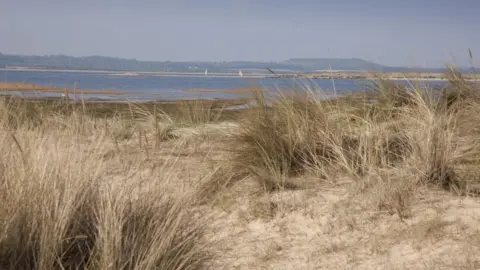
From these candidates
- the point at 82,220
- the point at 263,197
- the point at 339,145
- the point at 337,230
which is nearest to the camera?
the point at 82,220

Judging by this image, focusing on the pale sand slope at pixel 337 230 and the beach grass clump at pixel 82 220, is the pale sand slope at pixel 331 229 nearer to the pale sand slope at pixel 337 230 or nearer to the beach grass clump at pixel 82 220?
the pale sand slope at pixel 337 230

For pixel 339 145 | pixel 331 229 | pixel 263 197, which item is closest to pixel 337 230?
pixel 331 229

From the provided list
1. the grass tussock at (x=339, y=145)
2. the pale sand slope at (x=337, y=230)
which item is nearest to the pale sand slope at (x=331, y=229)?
the pale sand slope at (x=337, y=230)

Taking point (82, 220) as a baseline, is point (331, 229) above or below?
below

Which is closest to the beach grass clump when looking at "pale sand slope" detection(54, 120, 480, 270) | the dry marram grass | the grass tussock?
the dry marram grass

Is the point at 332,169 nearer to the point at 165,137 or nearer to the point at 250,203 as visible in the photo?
the point at 250,203

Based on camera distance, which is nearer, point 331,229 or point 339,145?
point 331,229

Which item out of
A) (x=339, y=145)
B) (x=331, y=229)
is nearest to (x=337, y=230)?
Result: (x=331, y=229)

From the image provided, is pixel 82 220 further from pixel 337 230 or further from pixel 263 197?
pixel 263 197

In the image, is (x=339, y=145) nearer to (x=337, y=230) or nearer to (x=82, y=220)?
(x=337, y=230)

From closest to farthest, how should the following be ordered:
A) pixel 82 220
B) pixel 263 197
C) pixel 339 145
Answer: pixel 82 220 → pixel 263 197 → pixel 339 145

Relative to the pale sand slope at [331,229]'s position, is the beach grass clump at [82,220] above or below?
above

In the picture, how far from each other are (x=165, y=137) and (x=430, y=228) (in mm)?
4895

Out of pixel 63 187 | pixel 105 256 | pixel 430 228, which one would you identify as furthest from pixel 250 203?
pixel 105 256
